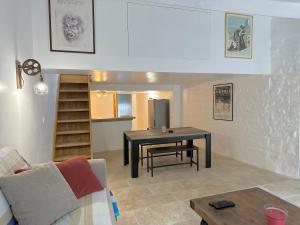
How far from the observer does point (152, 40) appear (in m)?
3.10

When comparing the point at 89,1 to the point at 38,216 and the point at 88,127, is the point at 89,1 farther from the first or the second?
the point at 38,216

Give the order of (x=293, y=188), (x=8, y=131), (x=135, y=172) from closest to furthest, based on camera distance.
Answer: (x=8, y=131) → (x=293, y=188) → (x=135, y=172)

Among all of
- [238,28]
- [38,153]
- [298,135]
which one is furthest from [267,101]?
[38,153]

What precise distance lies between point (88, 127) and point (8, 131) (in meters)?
2.35

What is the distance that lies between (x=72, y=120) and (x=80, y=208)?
9.10 feet

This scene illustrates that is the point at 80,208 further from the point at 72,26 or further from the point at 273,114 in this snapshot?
the point at 273,114

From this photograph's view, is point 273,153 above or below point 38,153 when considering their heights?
below

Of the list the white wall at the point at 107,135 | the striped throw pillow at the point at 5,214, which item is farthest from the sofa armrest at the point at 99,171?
the white wall at the point at 107,135

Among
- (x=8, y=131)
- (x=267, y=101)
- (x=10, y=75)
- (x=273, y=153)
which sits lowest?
(x=273, y=153)

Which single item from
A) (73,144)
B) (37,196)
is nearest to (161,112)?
(73,144)

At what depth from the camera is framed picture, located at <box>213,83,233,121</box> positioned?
15.4 feet

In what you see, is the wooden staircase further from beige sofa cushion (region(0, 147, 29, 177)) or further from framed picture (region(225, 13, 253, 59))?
framed picture (region(225, 13, 253, 59))

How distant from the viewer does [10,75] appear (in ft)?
6.25

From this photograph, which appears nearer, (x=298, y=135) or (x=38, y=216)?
(x=38, y=216)
